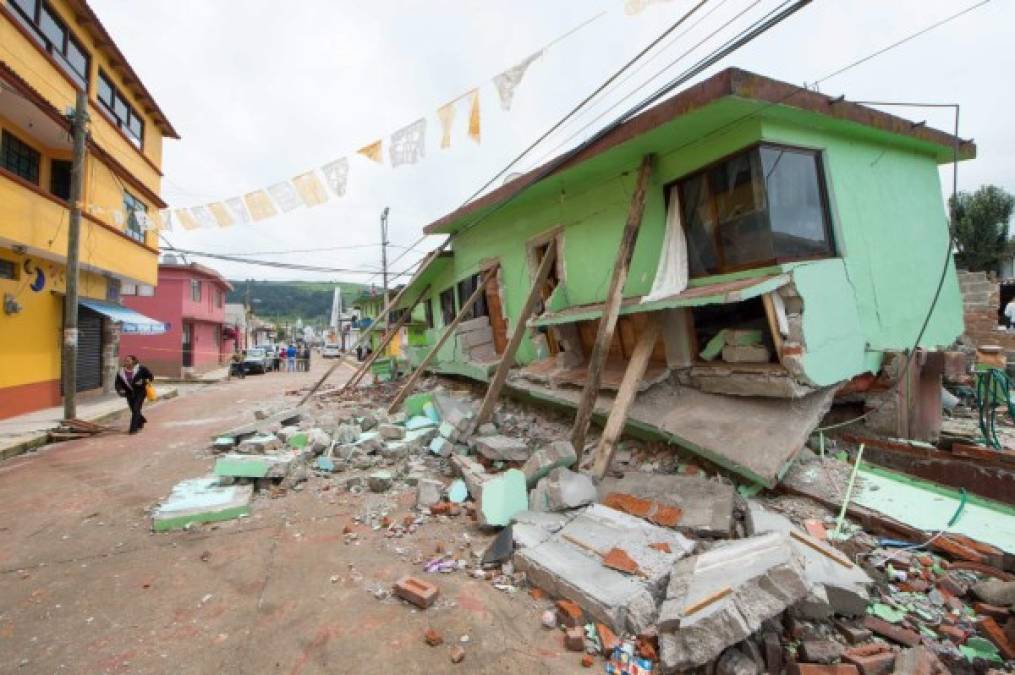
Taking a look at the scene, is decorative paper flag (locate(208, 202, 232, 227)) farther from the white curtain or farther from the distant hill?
the distant hill

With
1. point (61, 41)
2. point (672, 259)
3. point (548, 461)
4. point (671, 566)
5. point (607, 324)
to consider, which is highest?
point (61, 41)

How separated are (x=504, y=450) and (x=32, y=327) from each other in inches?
485

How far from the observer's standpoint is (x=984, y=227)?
18.5m

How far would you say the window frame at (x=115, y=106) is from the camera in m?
12.0

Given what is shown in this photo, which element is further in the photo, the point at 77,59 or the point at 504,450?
the point at 77,59

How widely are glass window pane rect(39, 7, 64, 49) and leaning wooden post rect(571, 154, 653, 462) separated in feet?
43.2

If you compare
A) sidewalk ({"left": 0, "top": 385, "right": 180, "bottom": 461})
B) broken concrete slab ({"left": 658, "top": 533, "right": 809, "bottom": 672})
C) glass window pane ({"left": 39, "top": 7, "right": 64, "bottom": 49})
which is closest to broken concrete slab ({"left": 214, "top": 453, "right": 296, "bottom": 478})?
broken concrete slab ({"left": 658, "top": 533, "right": 809, "bottom": 672})

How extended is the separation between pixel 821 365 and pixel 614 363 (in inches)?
106

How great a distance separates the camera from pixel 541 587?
10.6 feet

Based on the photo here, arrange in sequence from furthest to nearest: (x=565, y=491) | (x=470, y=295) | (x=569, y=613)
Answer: (x=470, y=295), (x=565, y=491), (x=569, y=613)

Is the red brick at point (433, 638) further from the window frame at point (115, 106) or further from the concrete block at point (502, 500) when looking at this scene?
the window frame at point (115, 106)

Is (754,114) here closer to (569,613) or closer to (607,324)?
(607,324)

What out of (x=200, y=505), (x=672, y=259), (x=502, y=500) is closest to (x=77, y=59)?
(x=200, y=505)

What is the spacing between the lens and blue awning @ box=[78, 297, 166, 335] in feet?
41.6
